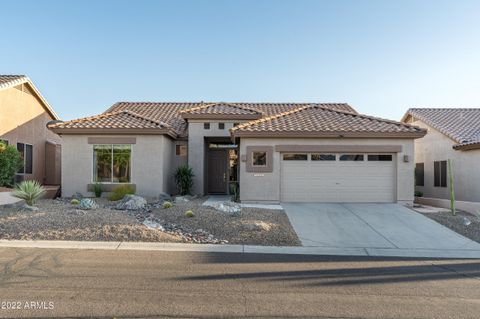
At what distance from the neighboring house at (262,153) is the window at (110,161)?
0.14 ft

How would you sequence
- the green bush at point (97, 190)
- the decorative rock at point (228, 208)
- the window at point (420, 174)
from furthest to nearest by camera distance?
the window at point (420, 174), the green bush at point (97, 190), the decorative rock at point (228, 208)

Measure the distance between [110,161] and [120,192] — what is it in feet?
6.16

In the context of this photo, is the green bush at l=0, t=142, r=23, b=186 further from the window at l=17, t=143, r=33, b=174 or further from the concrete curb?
the concrete curb

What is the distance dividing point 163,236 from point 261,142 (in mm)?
6873

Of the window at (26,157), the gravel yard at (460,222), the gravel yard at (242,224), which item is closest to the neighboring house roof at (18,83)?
the window at (26,157)

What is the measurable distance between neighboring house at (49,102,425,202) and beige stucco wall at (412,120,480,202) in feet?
13.0

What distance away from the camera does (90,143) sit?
53.9ft

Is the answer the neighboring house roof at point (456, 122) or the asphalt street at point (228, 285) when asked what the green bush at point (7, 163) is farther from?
the neighboring house roof at point (456, 122)

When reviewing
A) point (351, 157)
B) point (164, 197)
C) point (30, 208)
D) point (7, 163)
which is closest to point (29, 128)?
point (7, 163)

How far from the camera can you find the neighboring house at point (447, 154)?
1664 cm

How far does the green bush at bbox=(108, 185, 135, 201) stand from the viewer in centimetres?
1523

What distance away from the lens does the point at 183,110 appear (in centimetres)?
2064

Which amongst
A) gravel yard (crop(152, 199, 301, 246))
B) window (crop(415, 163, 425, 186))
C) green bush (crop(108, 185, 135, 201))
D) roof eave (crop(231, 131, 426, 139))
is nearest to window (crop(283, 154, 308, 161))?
roof eave (crop(231, 131, 426, 139))

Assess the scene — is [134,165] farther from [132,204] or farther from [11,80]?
[11,80]
